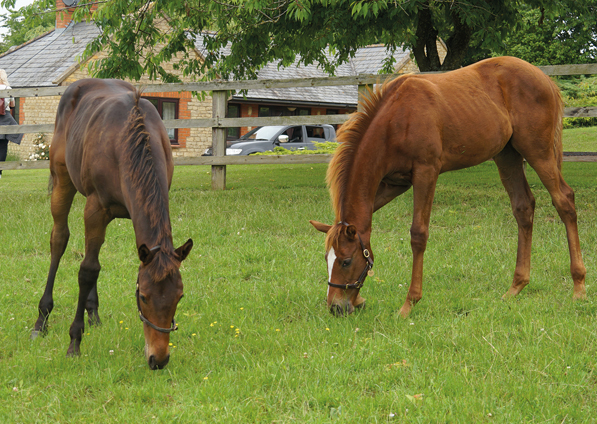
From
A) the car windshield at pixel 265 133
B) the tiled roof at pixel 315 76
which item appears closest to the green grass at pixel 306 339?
the car windshield at pixel 265 133

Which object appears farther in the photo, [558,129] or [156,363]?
[558,129]

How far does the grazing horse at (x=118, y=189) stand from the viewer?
→ 325 cm

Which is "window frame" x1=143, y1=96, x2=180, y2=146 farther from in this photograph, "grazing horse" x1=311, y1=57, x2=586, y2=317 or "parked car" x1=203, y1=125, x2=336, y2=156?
"grazing horse" x1=311, y1=57, x2=586, y2=317

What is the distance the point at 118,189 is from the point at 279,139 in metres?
16.0

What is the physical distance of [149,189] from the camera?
137 inches

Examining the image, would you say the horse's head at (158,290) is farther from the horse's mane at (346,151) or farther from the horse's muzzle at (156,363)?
the horse's mane at (346,151)

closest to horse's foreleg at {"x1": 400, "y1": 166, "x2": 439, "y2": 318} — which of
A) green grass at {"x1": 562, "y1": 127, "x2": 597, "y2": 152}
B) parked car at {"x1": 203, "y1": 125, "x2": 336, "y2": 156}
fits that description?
parked car at {"x1": 203, "y1": 125, "x2": 336, "y2": 156}

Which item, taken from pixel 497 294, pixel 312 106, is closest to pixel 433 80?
pixel 497 294

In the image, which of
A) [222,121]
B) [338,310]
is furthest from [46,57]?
[338,310]

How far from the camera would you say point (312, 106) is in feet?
96.0

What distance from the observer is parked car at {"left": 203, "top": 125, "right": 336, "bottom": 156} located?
19922 mm

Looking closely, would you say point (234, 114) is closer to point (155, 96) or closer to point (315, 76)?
point (155, 96)

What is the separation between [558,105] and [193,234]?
4386 mm

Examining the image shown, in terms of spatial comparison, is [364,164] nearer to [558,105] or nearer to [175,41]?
[558,105]
